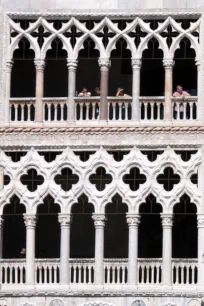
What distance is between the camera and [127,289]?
51.1 metres

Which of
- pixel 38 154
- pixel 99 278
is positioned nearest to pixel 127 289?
pixel 99 278

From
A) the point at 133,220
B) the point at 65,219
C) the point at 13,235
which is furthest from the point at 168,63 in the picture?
the point at 13,235

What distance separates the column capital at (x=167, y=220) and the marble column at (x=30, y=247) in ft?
10.3

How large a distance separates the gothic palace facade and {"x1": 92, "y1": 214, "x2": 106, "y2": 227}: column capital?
24 mm

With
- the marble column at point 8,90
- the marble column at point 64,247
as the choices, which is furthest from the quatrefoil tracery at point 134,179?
the marble column at point 8,90

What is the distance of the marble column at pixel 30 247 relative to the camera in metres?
51.6

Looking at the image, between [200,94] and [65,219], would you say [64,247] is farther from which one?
[200,94]

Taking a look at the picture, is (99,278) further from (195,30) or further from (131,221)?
(195,30)

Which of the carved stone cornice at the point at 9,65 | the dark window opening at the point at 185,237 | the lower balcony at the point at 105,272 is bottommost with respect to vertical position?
the lower balcony at the point at 105,272

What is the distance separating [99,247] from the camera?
51469 millimetres

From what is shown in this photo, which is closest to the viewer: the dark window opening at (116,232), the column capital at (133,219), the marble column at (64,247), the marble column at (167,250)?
the marble column at (167,250)

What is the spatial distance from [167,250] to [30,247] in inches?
132

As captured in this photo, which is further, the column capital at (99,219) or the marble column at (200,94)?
the marble column at (200,94)

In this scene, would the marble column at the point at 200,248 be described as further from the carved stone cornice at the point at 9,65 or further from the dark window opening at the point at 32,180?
the carved stone cornice at the point at 9,65
